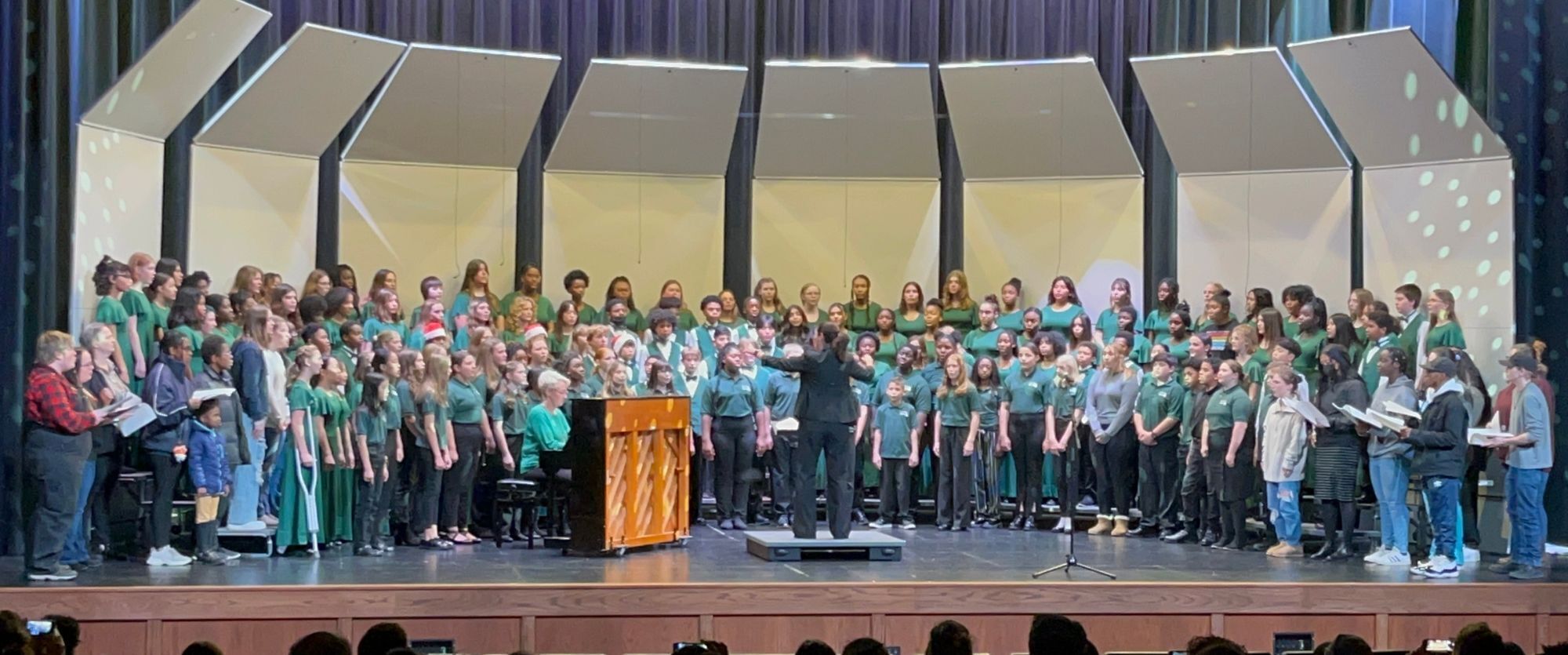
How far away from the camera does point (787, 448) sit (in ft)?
36.6

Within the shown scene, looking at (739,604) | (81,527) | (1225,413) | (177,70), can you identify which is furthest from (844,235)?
(81,527)

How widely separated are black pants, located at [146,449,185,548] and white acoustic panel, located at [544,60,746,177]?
5.80m

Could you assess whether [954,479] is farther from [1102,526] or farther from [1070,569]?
[1070,569]

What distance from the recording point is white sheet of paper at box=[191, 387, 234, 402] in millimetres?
8547

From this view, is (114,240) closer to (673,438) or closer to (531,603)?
(673,438)

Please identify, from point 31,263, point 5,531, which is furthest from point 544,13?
point 5,531

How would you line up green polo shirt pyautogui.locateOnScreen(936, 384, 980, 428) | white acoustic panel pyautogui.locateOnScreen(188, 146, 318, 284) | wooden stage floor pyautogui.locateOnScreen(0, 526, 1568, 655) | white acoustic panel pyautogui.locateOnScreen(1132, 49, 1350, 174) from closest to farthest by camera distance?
wooden stage floor pyautogui.locateOnScreen(0, 526, 1568, 655), green polo shirt pyautogui.locateOnScreen(936, 384, 980, 428), white acoustic panel pyautogui.locateOnScreen(188, 146, 318, 284), white acoustic panel pyautogui.locateOnScreen(1132, 49, 1350, 174)

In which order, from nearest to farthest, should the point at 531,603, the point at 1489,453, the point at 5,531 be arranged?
the point at 531,603 → the point at 5,531 → the point at 1489,453

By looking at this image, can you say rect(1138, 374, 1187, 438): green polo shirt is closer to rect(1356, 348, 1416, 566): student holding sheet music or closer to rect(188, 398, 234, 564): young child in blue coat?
rect(1356, 348, 1416, 566): student holding sheet music

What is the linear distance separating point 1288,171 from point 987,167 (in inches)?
98.9

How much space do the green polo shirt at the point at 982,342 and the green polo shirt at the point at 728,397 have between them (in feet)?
6.14

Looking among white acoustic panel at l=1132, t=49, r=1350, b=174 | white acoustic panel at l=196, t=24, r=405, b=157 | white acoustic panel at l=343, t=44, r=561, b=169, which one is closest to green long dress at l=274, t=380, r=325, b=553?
white acoustic panel at l=196, t=24, r=405, b=157

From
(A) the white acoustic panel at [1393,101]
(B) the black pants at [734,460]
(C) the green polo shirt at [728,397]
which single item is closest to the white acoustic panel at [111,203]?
(C) the green polo shirt at [728,397]

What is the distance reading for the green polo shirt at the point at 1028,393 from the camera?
36.4 ft
